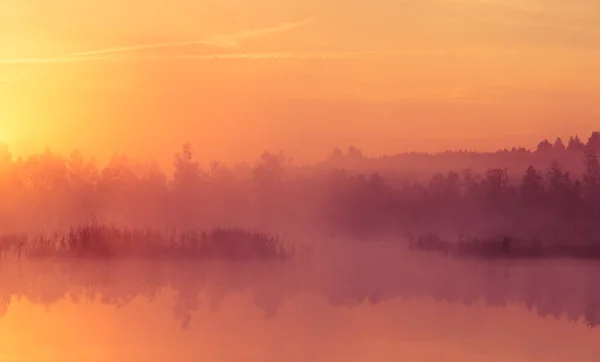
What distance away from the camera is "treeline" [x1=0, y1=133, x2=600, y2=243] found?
45.4 feet

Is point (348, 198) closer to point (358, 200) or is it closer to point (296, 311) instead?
point (358, 200)

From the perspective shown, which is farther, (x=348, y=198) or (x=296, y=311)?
(x=348, y=198)

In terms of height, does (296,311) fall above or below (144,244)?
below

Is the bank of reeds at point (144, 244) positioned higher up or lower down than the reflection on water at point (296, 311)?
higher up

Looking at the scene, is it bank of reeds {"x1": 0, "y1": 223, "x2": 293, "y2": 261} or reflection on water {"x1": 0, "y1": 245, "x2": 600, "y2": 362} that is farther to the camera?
bank of reeds {"x1": 0, "y1": 223, "x2": 293, "y2": 261}

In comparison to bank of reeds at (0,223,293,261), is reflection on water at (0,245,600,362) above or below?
below

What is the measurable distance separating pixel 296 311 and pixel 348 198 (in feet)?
25.0

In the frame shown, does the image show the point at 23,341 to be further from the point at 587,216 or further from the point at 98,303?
the point at 587,216

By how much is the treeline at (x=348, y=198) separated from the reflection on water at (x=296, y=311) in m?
2.15

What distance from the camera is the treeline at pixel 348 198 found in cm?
1385

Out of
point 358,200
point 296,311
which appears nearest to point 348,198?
point 358,200

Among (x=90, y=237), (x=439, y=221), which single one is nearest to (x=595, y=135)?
(x=439, y=221)

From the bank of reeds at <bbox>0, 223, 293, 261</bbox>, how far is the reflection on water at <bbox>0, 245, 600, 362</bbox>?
225 mm

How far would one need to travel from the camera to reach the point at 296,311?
8.34 m
